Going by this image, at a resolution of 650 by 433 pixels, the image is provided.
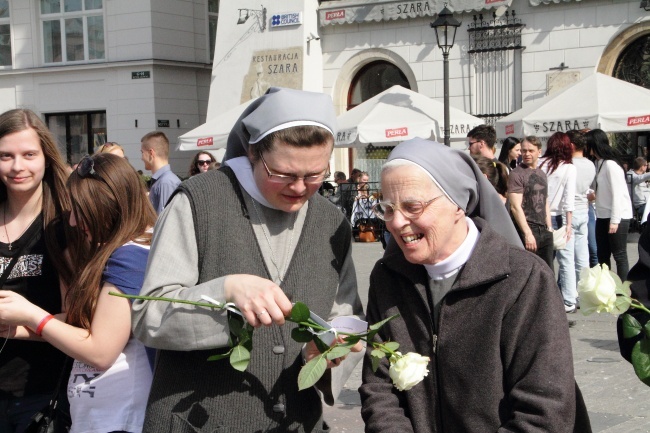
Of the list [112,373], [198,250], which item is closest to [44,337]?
[112,373]

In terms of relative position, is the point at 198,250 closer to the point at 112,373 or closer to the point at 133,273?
the point at 133,273

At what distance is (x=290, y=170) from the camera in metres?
2.55

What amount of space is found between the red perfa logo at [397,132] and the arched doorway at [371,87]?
19.1 feet

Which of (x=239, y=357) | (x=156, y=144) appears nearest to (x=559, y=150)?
(x=156, y=144)

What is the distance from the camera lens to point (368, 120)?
1441 centimetres

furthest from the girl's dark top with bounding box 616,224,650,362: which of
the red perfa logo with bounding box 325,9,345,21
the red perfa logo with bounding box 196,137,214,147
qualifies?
the red perfa logo with bounding box 325,9,345,21

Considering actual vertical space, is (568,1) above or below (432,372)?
above

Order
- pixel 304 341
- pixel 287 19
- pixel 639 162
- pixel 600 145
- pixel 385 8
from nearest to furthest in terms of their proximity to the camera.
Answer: pixel 304 341
pixel 600 145
pixel 639 162
pixel 385 8
pixel 287 19

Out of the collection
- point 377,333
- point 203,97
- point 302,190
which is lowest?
point 377,333

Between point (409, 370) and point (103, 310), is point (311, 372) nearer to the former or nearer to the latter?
point (409, 370)

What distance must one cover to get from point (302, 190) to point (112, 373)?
37.3 inches

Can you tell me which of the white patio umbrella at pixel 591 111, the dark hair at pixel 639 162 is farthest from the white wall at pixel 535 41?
the white patio umbrella at pixel 591 111

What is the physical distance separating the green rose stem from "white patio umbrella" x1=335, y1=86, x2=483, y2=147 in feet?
38.1

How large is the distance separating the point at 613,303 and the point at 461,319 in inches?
18.7
